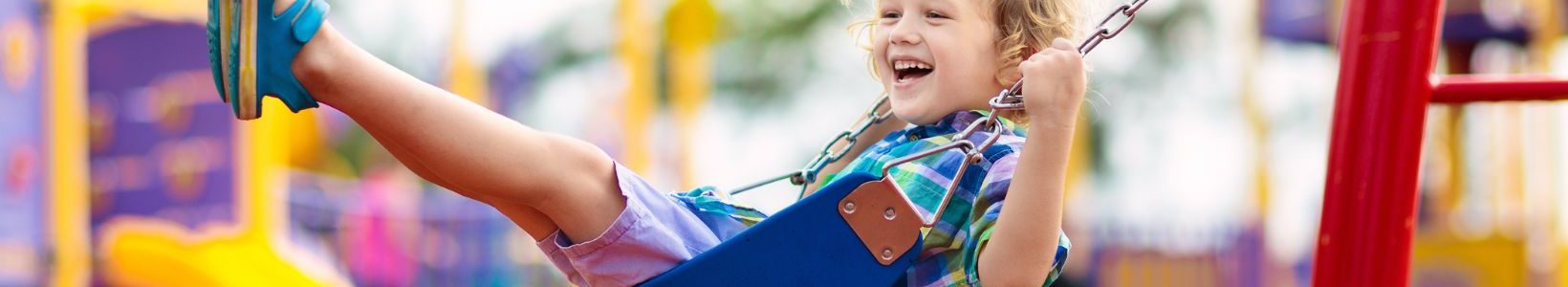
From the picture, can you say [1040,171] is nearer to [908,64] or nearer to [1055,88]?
[1055,88]

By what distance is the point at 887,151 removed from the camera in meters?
1.66

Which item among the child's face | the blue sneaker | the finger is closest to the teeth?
the child's face

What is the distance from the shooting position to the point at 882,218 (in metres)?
1.33

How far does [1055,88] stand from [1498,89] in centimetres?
36

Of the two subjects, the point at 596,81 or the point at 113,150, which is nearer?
the point at 113,150

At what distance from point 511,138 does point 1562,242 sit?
5116 mm

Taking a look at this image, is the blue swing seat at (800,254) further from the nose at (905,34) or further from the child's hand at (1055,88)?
the nose at (905,34)

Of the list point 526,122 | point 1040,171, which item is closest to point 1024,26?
point 1040,171

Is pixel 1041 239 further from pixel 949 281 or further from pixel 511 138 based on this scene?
pixel 511 138

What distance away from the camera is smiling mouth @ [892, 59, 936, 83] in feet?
5.19

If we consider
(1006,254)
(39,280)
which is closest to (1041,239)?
(1006,254)

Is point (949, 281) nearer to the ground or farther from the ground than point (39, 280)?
farther from the ground

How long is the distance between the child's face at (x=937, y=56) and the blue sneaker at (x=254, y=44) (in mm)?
573

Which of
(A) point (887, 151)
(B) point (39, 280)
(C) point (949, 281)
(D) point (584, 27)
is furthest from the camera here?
(D) point (584, 27)
